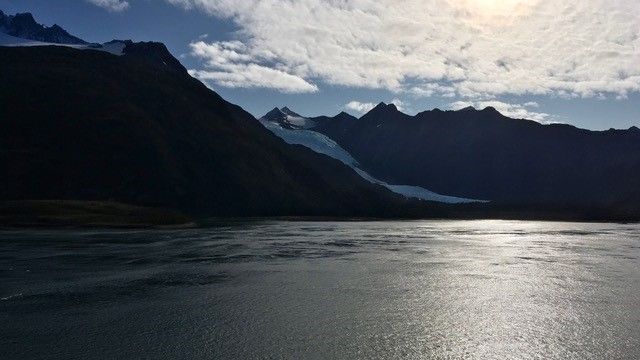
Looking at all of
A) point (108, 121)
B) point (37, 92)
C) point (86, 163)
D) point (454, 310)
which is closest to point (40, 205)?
point (86, 163)

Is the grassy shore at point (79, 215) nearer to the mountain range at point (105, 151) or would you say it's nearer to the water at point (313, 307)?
the mountain range at point (105, 151)

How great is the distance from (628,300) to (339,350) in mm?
19912

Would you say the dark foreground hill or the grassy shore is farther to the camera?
the dark foreground hill

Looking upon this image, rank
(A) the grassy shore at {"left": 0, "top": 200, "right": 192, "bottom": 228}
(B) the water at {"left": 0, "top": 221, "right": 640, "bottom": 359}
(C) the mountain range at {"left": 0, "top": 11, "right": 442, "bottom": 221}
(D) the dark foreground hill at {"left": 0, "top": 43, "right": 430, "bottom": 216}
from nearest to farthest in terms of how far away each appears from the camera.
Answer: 1. (B) the water at {"left": 0, "top": 221, "right": 640, "bottom": 359}
2. (A) the grassy shore at {"left": 0, "top": 200, "right": 192, "bottom": 228}
3. (D) the dark foreground hill at {"left": 0, "top": 43, "right": 430, "bottom": 216}
4. (C) the mountain range at {"left": 0, "top": 11, "right": 442, "bottom": 221}

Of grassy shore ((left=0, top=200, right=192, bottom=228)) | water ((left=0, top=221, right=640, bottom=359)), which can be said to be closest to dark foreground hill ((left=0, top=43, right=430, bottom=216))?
grassy shore ((left=0, top=200, right=192, bottom=228))

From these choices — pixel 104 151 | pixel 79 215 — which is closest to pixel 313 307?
pixel 79 215

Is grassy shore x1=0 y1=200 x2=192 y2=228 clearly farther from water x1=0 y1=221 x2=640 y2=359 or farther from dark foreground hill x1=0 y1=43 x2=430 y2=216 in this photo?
water x1=0 y1=221 x2=640 y2=359

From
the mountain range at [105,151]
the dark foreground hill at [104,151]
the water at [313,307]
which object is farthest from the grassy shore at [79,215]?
the water at [313,307]

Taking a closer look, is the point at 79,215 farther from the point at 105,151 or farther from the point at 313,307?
the point at 313,307

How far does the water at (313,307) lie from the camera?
65.2 ft

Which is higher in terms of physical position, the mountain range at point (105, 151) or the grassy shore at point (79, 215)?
the mountain range at point (105, 151)

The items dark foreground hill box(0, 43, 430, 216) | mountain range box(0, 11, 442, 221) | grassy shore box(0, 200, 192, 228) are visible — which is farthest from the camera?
mountain range box(0, 11, 442, 221)

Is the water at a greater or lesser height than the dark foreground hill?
lesser

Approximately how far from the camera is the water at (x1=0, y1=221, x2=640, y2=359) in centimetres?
1986
